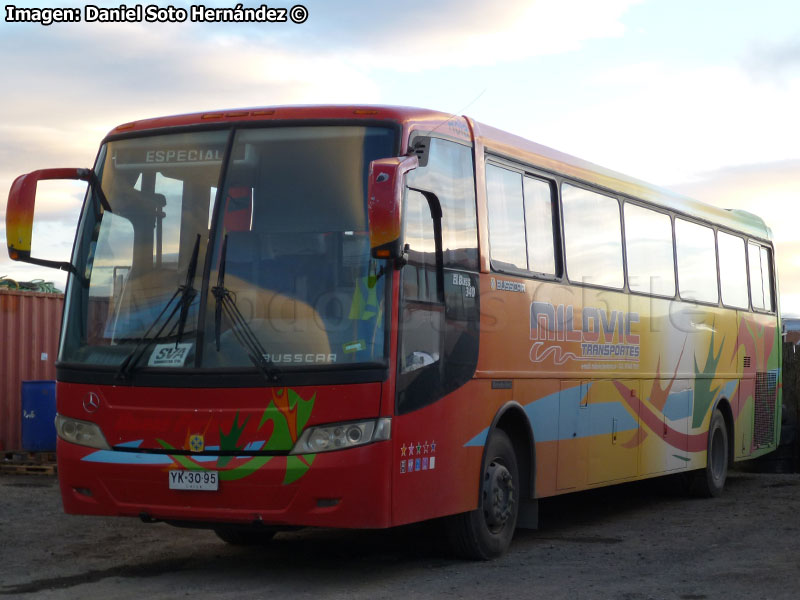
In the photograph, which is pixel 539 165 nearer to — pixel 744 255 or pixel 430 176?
pixel 430 176

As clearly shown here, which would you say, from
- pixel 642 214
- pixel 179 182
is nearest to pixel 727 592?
pixel 179 182

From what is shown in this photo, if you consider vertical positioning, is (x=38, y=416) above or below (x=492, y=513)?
above

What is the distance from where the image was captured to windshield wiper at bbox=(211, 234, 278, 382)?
7930 millimetres

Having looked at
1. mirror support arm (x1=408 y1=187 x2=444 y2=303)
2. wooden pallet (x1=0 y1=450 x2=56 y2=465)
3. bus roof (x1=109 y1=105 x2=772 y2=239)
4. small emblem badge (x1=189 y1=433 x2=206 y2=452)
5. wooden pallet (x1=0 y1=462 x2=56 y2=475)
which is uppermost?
bus roof (x1=109 y1=105 x2=772 y2=239)

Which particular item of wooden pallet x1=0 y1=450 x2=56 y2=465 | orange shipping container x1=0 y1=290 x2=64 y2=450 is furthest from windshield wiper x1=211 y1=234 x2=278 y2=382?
orange shipping container x1=0 y1=290 x2=64 y2=450

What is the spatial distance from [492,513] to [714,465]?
6775 mm

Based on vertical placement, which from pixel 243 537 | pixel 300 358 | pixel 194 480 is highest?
pixel 300 358

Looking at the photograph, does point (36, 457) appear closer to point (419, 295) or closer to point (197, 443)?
Answer: point (197, 443)

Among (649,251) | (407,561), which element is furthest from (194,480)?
(649,251)

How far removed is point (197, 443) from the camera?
8.09 m

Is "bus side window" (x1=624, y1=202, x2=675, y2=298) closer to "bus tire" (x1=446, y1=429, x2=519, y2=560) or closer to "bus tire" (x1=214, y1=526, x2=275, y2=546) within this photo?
"bus tire" (x1=446, y1=429, x2=519, y2=560)

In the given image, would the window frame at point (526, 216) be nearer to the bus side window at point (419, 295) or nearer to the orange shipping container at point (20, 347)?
the bus side window at point (419, 295)

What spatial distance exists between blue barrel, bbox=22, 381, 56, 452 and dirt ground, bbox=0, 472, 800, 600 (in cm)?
375

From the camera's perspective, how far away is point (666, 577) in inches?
342
